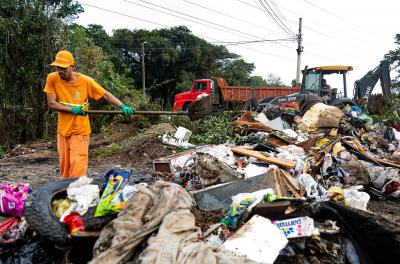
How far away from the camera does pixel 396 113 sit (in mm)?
9742

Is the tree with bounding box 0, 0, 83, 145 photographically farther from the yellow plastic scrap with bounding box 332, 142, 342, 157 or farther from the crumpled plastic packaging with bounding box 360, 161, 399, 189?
the crumpled plastic packaging with bounding box 360, 161, 399, 189

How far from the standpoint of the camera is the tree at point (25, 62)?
930cm

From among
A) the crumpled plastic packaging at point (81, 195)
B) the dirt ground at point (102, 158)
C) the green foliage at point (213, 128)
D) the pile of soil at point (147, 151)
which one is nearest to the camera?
the crumpled plastic packaging at point (81, 195)

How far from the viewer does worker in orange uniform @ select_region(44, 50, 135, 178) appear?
3.80 m

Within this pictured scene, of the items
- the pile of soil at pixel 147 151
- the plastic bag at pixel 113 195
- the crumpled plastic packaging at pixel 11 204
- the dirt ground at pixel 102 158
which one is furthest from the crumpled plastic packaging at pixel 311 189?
the pile of soil at pixel 147 151

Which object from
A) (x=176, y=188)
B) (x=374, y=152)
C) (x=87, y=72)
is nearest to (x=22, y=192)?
(x=176, y=188)

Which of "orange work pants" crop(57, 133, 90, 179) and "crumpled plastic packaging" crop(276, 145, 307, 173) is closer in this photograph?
"orange work pants" crop(57, 133, 90, 179)

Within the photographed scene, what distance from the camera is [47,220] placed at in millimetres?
2723

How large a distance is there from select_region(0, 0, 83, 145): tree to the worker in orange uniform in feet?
20.2

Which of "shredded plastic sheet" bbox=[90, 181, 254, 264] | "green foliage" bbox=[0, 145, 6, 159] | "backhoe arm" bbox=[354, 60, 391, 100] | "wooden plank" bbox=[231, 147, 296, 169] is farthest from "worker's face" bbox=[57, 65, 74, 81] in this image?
"backhoe arm" bbox=[354, 60, 391, 100]

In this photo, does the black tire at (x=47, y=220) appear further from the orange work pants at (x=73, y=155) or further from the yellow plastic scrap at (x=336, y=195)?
the yellow plastic scrap at (x=336, y=195)

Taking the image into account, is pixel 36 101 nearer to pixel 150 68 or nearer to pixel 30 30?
pixel 30 30

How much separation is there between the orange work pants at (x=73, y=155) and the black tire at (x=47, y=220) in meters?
0.81

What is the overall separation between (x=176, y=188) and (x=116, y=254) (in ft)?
2.44
